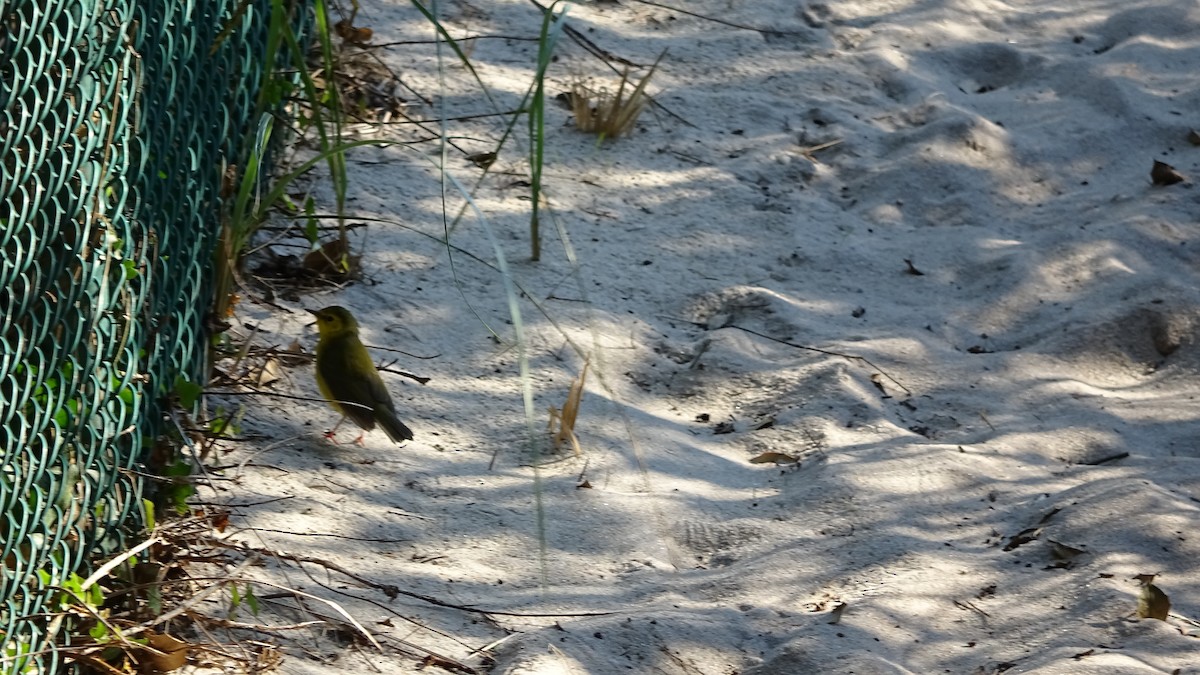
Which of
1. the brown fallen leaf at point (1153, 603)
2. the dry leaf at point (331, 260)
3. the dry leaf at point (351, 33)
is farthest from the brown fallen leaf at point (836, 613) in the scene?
the dry leaf at point (351, 33)

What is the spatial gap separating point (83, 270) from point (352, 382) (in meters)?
1.16

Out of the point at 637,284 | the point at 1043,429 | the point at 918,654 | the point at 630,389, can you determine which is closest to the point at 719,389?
the point at 630,389

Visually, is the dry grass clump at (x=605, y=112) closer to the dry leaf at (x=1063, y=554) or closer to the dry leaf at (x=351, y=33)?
the dry leaf at (x=351, y=33)

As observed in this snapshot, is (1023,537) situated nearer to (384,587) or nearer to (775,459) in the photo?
(775,459)

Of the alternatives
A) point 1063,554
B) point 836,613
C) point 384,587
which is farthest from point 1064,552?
point 384,587

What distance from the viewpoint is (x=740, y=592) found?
3.25 m

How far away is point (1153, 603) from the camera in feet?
9.89

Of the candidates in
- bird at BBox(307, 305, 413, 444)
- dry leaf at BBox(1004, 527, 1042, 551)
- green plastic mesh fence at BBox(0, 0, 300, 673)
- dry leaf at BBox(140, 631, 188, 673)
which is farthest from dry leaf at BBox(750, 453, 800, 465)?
dry leaf at BBox(140, 631, 188, 673)

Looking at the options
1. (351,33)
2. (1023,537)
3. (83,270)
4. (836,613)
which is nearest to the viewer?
(83,270)

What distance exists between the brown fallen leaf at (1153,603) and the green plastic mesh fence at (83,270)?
2.25 m

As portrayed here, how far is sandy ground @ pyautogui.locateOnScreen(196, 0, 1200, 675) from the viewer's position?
308cm

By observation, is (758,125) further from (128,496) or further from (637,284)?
(128,496)

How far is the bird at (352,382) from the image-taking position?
3428 millimetres

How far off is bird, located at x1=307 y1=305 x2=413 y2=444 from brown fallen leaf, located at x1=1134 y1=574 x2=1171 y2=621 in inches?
73.4
